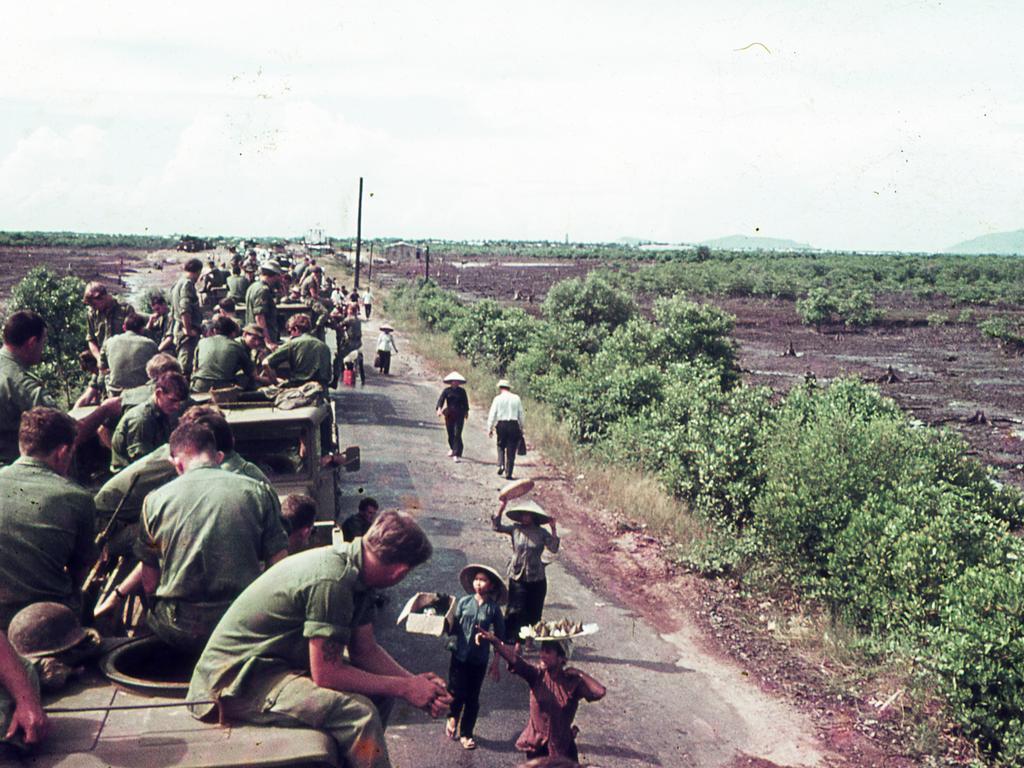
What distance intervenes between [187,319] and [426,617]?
797cm

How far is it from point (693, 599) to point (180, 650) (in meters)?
6.89

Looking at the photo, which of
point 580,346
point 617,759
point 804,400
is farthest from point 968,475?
point 580,346

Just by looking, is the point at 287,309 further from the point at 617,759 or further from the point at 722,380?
the point at 617,759

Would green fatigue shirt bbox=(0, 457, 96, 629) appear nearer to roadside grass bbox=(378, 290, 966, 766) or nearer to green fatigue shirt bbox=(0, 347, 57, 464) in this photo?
green fatigue shirt bbox=(0, 347, 57, 464)

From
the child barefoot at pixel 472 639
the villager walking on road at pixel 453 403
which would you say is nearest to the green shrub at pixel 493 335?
the villager walking on road at pixel 453 403

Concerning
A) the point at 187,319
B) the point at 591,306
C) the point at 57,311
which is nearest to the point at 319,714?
the point at 187,319

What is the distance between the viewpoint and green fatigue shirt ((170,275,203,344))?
12352 millimetres

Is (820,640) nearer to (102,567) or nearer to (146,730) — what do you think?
(102,567)

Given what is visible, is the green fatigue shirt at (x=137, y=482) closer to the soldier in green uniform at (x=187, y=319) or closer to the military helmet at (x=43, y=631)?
the military helmet at (x=43, y=631)

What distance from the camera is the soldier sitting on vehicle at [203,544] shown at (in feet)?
14.9

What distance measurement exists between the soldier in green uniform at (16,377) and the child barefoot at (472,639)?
330 centimetres

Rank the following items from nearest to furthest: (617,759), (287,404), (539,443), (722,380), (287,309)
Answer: (617,759) < (287,404) < (287,309) < (539,443) < (722,380)

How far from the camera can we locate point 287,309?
15812 millimetres

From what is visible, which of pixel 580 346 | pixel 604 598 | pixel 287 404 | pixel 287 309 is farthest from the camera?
pixel 580 346
